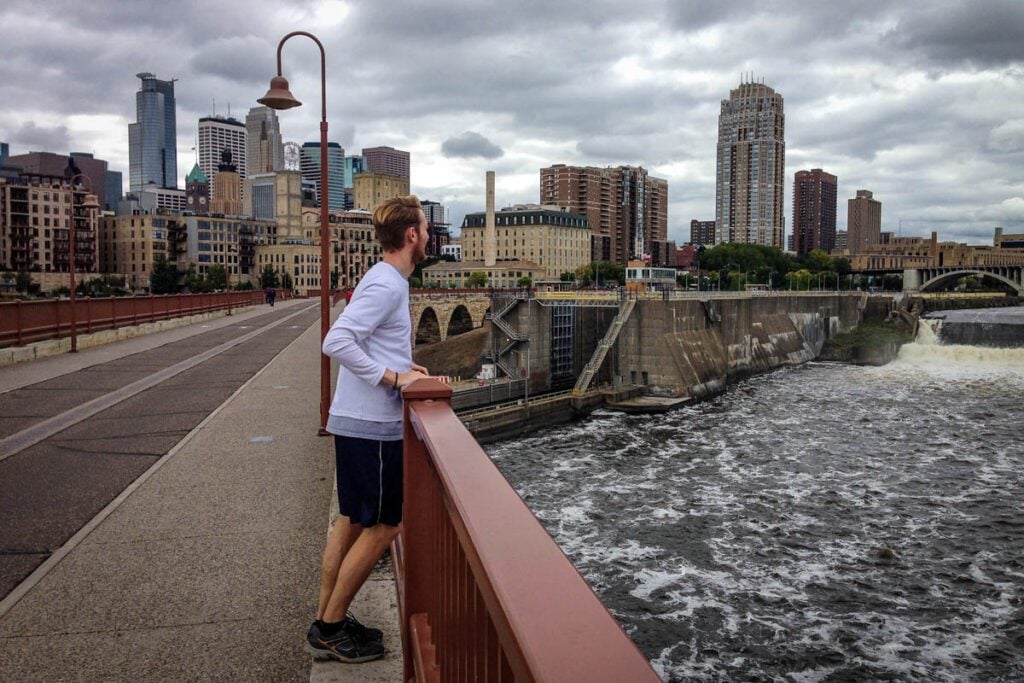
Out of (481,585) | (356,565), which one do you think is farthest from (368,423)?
(481,585)

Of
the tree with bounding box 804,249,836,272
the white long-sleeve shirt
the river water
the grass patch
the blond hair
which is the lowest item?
the river water

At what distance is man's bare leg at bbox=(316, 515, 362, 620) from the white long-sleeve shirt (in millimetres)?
576

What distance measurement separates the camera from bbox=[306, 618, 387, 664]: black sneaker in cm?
420

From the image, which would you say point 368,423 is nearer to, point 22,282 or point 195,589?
point 195,589

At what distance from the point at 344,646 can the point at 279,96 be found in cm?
1042

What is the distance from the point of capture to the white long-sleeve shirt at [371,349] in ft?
12.9

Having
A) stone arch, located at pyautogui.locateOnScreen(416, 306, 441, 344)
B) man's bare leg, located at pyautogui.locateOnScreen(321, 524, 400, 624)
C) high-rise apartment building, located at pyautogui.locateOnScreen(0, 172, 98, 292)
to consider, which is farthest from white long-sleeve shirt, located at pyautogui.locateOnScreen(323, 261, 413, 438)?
high-rise apartment building, located at pyautogui.locateOnScreen(0, 172, 98, 292)

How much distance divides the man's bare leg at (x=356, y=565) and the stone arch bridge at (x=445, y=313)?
196 feet

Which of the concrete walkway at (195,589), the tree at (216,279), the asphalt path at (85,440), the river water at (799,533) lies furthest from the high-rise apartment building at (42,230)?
the concrete walkway at (195,589)

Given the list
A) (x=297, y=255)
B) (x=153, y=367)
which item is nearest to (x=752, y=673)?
(x=153, y=367)

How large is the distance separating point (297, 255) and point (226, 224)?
16.4m

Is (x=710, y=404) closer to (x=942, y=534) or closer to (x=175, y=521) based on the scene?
(x=942, y=534)

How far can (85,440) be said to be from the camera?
1034cm

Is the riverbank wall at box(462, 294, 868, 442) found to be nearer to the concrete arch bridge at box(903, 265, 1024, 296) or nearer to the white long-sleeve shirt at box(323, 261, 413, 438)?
the white long-sleeve shirt at box(323, 261, 413, 438)
